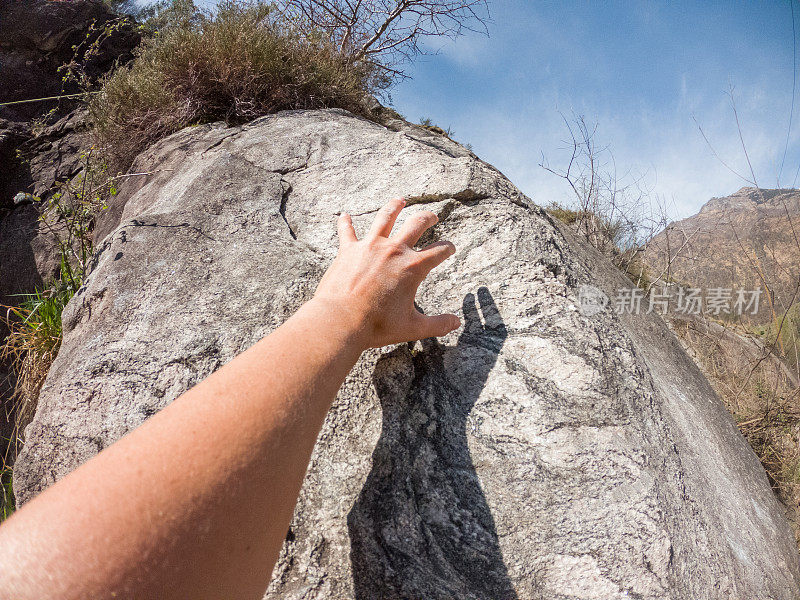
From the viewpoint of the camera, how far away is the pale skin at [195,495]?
57 centimetres

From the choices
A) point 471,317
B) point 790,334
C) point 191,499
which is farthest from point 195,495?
point 790,334

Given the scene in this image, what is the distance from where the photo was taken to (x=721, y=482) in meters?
1.69

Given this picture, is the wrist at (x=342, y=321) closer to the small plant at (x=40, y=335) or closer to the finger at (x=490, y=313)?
the finger at (x=490, y=313)

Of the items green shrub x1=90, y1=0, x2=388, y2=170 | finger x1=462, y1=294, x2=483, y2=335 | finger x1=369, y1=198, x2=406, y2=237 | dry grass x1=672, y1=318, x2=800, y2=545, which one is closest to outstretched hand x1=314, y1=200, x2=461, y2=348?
finger x1=369, y1=198, x2=406, y2=237

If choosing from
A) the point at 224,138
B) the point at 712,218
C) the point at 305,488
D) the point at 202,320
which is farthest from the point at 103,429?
the point at 712,218

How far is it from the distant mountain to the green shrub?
3.68 m

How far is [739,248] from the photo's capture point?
17.1 feet

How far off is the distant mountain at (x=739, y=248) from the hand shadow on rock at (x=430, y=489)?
3872 mm

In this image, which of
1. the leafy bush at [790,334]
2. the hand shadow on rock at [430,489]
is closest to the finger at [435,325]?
the hand shadow on rock at [430,489]

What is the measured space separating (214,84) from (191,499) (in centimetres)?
339

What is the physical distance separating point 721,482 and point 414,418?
1236 millimetres

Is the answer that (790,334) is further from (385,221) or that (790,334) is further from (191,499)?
(191,499)


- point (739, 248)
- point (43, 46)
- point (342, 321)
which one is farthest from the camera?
point (43, 46)

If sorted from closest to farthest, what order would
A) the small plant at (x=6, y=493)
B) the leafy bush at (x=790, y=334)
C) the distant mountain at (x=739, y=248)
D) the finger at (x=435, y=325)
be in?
the finger at (x=435, y=325)
the small plant at (x=6, y=493)
the leafy bush at (x=790, y=334)
the distant mountain at (x=739, y=248)
